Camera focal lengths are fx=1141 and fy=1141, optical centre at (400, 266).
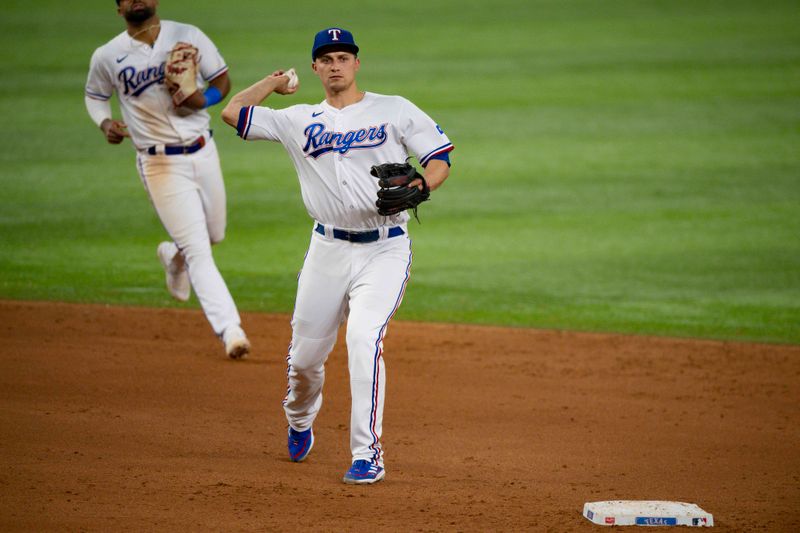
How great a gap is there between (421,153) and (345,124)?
0.37 m

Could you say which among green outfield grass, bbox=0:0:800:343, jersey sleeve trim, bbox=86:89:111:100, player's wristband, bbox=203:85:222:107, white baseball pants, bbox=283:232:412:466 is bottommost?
green outfield grass, bbox=0:0:800:343

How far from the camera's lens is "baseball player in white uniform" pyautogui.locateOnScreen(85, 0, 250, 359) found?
23.8ft

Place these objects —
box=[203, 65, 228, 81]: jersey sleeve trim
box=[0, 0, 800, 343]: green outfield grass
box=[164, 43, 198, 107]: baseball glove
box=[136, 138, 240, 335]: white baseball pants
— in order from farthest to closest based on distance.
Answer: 1. box=[0, 0, 800, 343]: green outfield grass
2. box=[203, 65, 228, 81]: jersey sleeve trim
3. box=[136, 138, 240, 335]: white baseball pants
4. box=[164, 43, 198, 107]: baseball glove

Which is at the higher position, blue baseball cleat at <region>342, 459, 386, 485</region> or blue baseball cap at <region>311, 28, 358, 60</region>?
blue baseball cap at <region>311, 28, 358, 60</region>

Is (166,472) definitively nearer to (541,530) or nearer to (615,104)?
(541,530)

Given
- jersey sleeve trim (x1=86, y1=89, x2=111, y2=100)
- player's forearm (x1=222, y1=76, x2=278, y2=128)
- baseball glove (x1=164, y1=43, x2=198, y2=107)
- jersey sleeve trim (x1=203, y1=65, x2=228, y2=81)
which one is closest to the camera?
player's forearm (x1=222, y1=76, x2=278, y2=128)

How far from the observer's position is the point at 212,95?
737 cm

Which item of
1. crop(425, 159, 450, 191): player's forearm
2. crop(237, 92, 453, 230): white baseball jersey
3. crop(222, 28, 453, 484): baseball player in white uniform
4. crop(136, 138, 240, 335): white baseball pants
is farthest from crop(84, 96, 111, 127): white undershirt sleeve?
crop(425, 159, 450, 191): player's forearm

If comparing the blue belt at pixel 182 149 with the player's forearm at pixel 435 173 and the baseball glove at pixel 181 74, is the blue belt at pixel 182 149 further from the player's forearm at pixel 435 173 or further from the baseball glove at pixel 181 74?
the player's forearm at pixel 435 173

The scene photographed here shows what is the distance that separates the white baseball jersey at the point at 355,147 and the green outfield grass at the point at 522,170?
3.63 meters

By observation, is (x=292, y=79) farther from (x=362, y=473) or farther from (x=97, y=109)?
(x=97, y=109)

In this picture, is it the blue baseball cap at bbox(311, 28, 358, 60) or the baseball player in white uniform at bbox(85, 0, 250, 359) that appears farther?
the baseball player in white uniform at bbox(85, 0, 250, 359)

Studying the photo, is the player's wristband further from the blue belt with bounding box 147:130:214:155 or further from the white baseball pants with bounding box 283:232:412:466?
the white baseball pants with bounding box 283:232:412:466

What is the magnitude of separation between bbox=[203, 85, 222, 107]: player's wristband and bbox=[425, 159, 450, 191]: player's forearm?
2649 mm
